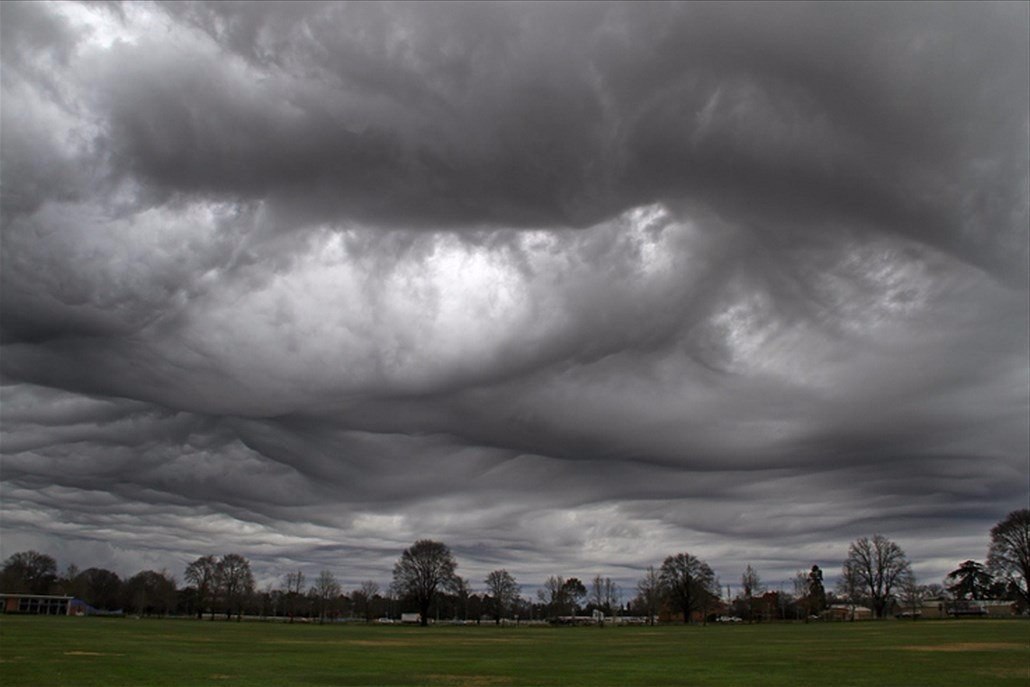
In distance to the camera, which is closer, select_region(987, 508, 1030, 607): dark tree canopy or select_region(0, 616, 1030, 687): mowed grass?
select_region(0, 616, 1030, 687): mowed grass

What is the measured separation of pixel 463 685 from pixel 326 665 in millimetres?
14622

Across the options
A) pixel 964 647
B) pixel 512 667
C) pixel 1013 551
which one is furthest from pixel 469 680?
pixel 1013 551

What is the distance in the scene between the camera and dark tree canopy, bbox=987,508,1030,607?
16550 centimetres

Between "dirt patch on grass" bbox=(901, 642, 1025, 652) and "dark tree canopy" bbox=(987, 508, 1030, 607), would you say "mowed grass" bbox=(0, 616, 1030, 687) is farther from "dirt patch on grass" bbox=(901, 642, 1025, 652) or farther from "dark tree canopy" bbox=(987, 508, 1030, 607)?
"dark tree canopy" bbox=(987, 508, 1030, 607)

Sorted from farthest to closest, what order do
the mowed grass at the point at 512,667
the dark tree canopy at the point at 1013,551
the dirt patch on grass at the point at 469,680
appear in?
the dark tree canopy at the point at 1013,551, the dirt patch on grass at the point at 469,680, the mowed grass at the point at 512,667

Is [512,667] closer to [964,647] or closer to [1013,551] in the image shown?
[964,647]

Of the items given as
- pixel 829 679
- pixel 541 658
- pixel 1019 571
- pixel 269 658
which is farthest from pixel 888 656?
pixel 1019 571

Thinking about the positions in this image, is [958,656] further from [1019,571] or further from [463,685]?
[1019,571]

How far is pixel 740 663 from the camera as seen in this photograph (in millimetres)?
47094

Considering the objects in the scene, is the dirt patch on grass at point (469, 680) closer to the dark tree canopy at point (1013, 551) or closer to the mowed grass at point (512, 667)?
the mowed grass at point (512, 667)

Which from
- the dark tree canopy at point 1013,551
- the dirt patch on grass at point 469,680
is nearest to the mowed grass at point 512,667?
the dirt patch on grass at point 469,680

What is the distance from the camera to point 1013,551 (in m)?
167

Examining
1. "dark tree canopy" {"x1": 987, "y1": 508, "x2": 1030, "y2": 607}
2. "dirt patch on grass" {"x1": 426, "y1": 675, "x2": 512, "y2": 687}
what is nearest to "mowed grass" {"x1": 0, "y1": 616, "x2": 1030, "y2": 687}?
"dirt patch on grass" {"x1": 426, "y1": 675, "x2": 512, "y2": 687}

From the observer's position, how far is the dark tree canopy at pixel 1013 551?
165500 mm
